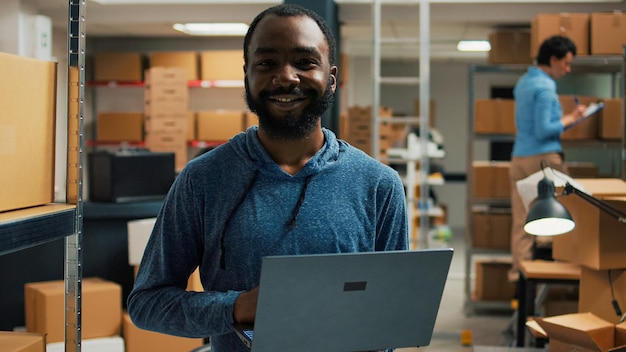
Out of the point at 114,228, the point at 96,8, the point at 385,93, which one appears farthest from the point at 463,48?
the point at 114,228

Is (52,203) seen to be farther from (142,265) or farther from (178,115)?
(178,115)

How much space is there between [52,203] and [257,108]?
51 centimetres

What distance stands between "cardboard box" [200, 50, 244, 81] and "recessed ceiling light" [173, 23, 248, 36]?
0.21 m

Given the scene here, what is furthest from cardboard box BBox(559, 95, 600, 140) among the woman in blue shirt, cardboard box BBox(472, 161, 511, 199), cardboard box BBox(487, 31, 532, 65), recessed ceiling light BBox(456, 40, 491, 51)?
recessed ceiling light BBox(456, 40, 491, 51)

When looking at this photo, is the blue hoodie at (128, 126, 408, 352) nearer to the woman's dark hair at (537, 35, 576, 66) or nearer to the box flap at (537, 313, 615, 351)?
the box flap at (537, 313, 615, 351)

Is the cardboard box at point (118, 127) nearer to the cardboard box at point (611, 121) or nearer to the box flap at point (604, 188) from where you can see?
the cardboard box at point (611, 121)

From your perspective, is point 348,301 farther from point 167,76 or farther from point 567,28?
point 167,76

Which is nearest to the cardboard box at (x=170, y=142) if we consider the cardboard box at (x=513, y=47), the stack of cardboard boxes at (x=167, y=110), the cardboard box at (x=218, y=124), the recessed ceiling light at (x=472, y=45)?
the stack of cardboard boxes at (x=167, y=110)

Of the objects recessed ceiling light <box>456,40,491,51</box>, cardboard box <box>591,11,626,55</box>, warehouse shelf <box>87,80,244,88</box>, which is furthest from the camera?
recessed ceiling light <box>456,40,491,51</box>

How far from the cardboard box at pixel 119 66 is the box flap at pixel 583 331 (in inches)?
264

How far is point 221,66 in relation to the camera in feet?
27.9

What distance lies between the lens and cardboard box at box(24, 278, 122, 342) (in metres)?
3.83

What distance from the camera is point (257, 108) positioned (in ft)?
4.93

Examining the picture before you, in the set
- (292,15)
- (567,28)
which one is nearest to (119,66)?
(567,28)
